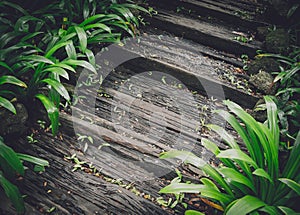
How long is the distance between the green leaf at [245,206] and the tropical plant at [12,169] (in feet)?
4.01

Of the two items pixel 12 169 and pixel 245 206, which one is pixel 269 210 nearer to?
pixel 245 206

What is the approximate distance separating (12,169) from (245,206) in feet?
4.81

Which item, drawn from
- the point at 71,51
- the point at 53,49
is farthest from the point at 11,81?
the point at 71,51

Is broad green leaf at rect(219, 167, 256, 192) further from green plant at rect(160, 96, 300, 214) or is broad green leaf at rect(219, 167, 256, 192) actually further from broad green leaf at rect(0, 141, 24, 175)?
broad green leaf at rect(0, 141, 24, 175)

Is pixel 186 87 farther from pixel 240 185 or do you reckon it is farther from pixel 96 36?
pixel 240 185

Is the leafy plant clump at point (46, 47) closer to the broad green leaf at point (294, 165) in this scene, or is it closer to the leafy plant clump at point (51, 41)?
the leafy plant clump at point (51, 41)

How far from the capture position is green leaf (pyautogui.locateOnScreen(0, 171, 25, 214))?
6.72 ft

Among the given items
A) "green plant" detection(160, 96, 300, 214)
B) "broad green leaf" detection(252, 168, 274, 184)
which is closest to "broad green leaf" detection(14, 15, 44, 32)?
"green plant" detection(160, 96, 300, 214)

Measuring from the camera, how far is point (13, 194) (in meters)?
2.05

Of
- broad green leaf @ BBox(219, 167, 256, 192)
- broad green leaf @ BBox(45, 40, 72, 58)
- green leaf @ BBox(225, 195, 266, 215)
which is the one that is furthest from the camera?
broad green leaf @ BBox(45, 40, 72, 58)

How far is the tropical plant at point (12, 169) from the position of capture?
2.06m

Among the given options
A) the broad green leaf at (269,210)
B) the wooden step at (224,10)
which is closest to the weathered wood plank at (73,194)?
the broad green leaf at (269,210)

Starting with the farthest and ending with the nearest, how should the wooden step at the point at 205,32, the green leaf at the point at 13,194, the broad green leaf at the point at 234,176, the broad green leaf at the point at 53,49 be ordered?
the wooden step at the point at 205,32 → the broad green leaf at the point at 53,49 → the green leaf at the point at 13,194 → the broad green leaf at the point at 234,176

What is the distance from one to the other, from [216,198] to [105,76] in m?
1.57
